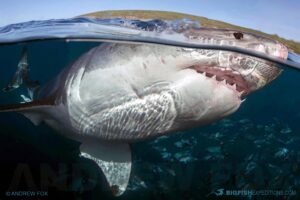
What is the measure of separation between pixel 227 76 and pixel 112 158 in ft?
5.44

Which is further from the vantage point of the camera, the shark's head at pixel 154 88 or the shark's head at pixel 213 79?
the shark's head at pixel 213 79

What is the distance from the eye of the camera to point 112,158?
5.22 m

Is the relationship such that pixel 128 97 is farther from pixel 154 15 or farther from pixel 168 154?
pixel 154 15

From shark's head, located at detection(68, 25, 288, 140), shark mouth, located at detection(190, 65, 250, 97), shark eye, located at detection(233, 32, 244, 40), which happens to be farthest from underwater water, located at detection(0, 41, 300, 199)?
shark eye, located at detection(233, 32, 244, 40)

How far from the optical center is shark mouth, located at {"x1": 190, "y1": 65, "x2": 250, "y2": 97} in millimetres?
5258

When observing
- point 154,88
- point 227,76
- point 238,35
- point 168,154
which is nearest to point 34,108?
point 154,88

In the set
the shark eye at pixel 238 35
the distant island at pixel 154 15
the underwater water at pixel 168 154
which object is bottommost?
the underwater water at pixel 168 154

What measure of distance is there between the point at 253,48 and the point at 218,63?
27.1 inches

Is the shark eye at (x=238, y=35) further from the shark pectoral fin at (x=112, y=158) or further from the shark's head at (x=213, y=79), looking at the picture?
the shark pectoral fin at (x=112, y=158)

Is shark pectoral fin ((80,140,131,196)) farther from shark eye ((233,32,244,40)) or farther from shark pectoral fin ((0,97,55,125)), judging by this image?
shark eye ((233,32,244,40))

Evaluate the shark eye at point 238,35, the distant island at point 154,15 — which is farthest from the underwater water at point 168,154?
the distant island at point 154,15

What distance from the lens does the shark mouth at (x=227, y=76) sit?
17.3 feet

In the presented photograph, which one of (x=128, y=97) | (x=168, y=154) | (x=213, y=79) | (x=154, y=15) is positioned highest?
(x=154, y=15)

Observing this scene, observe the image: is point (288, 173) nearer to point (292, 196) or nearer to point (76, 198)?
point (292, 196)
